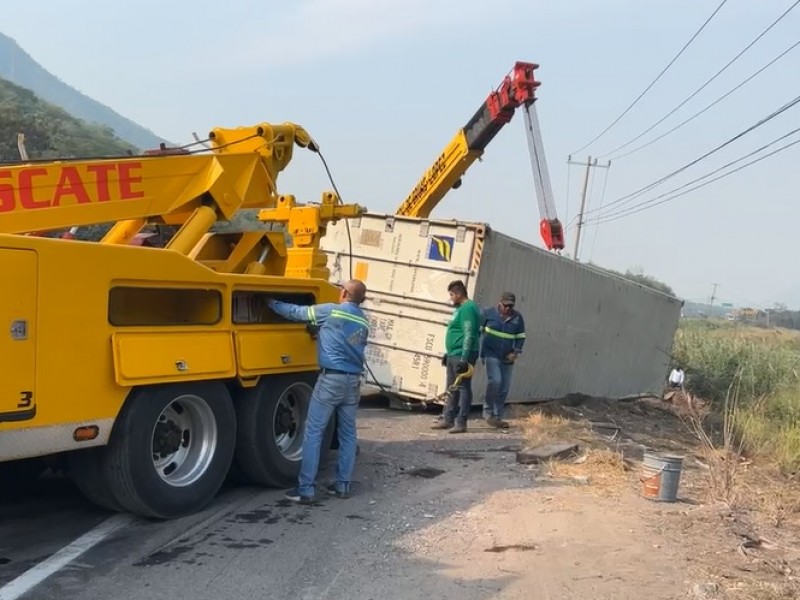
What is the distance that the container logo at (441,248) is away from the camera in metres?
11.9

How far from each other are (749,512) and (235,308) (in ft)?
14.6

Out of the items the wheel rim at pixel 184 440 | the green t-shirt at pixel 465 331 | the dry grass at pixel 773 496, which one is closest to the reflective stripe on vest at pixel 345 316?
the wheel rim at pixel 184 440

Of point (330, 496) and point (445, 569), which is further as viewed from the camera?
point (330, 496)

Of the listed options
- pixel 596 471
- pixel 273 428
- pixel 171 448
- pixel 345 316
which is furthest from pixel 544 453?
pixel 171 448

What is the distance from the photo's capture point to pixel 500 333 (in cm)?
1121

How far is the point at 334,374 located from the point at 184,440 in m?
1.29

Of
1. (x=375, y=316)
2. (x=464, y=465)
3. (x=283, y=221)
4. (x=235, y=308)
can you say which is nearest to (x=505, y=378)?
(x=375, y=316)

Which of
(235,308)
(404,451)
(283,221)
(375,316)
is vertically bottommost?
(404,451)

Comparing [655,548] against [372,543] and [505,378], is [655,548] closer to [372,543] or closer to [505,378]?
[372,543]

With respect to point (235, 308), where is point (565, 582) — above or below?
below

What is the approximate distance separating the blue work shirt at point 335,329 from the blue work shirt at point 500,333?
445 centimetres

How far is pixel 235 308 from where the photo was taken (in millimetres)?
6543

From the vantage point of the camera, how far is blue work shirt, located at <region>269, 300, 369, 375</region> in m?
6.82

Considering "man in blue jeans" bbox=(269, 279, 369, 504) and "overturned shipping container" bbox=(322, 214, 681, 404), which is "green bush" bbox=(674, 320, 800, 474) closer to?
"overturned shipping container" bbox=(322, 214, 681, 404)
